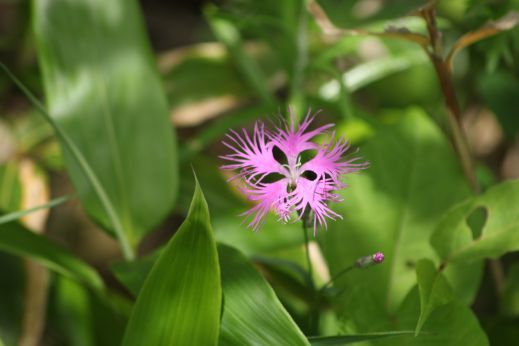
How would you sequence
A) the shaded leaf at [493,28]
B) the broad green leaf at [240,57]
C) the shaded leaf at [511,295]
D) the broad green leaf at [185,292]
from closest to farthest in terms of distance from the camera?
the broad green leaf at [185,292] < the shaded leaf at [493,28] < the shaded leaf at [511,295] < the broad green leaf at [240,57]

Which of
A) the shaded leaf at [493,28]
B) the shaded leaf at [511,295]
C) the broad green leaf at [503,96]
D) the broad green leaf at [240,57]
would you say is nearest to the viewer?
the shaded leaf at [493,28]

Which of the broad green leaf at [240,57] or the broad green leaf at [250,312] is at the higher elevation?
A: the broad green leaf at [240,57]

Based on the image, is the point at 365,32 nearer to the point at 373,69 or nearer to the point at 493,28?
the point at 493,28

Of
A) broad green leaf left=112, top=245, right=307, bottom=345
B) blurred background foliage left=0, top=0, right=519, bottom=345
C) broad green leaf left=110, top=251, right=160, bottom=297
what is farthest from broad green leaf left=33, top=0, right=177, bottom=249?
broad green leaf left=112, top=245, right=307, bottom=345

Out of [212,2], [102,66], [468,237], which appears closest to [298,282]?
[468,237]

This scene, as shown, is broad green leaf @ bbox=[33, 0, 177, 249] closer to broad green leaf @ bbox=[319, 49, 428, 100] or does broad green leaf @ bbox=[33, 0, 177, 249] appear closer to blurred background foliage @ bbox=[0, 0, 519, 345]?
blurred background foliage @ bbox=[0, 0, 519, 345]

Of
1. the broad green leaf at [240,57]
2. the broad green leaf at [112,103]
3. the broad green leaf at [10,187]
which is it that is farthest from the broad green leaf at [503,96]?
the broad green leaf at [10,187]

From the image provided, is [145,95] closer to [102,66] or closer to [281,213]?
[102,66]

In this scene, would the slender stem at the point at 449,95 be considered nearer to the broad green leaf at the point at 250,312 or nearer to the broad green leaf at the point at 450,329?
the broad green leaf at the point at 450,329
